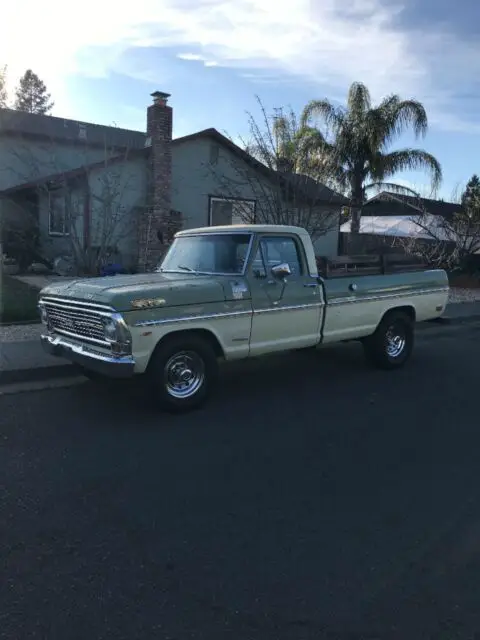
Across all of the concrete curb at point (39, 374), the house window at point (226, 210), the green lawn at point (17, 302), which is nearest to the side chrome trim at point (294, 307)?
the concrete curb at point (39, 374)

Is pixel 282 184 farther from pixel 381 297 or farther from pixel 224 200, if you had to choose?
pixel 381 297

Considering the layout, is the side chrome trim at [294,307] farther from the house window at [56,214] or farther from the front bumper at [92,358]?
the house window at [56,214]

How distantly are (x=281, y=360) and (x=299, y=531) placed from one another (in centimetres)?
501

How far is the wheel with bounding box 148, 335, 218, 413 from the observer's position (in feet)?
18.2

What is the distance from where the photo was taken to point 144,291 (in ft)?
18.0

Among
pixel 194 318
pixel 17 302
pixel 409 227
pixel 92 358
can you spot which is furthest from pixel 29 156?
pixel 194 318

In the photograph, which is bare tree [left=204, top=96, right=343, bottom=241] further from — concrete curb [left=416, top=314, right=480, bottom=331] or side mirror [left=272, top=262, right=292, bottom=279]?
side mirror [left=272, top=262, right=292, bottom=279]

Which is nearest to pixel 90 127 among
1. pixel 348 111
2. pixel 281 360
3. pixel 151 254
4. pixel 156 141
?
pixel 156 141

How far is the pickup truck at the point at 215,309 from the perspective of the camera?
5449 mm

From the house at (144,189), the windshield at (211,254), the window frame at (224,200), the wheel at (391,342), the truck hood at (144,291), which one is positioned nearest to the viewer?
the truck hood at (144,291)

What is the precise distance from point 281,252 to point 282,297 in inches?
23.6

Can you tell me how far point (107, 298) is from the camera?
534 cm

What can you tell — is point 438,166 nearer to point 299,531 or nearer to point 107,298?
point 107,298

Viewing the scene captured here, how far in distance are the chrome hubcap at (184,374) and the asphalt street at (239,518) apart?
27cm
